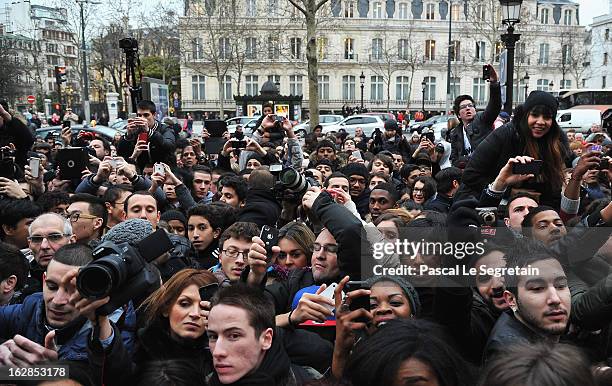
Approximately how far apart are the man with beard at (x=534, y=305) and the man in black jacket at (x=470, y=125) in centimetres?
360

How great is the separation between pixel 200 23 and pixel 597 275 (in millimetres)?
41433

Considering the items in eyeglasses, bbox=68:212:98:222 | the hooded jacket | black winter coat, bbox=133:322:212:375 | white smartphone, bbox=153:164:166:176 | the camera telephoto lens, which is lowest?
black winter coat, bbox=133:322:212:375

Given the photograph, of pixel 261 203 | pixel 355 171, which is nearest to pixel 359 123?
pixel 355 171

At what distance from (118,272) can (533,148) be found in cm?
303

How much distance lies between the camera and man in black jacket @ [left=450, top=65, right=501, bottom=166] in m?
6.47

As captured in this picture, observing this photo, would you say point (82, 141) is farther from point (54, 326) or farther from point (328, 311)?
point (328, 311)

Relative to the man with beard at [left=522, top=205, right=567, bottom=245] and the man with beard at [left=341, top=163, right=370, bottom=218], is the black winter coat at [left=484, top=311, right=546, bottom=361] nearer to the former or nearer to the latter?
the man with beard at [left=522, top=205, right=567, bottom=245]

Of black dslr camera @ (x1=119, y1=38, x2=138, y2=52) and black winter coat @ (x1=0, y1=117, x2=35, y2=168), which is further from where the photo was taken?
black dslr camera @ (x1=119, y1=38, x2=138, y2=52)

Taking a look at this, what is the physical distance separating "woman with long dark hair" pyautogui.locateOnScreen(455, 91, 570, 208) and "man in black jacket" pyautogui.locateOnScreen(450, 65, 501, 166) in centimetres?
191

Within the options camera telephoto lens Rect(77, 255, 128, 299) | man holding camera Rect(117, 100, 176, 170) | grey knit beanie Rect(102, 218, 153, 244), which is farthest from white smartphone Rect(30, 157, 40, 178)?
camera telephoto lens Rect(77, 255, 128, 299)

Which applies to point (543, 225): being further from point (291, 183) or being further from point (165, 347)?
point (165, 347)

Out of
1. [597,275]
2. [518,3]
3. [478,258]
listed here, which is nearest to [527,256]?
[478,258]

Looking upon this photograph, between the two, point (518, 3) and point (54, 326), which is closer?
point (54, 326)

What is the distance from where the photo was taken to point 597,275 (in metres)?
3.18
